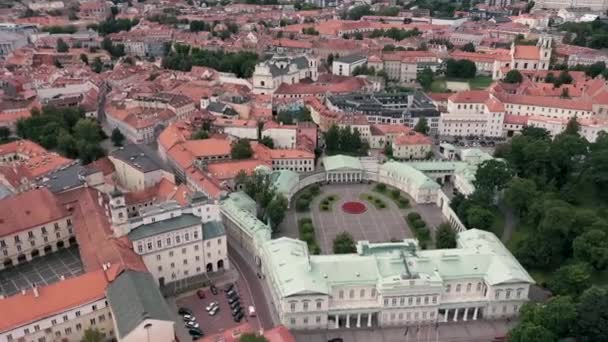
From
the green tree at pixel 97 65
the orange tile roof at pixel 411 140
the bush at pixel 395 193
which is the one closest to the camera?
the bush at pixel 395 193

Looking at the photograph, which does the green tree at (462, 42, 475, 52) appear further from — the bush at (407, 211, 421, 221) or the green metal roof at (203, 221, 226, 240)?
the green metal roof at (203, 221, 226, 240)

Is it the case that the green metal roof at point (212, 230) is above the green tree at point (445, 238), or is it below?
above

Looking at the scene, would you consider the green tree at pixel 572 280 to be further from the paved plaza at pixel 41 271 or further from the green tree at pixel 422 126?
the paved plaza at pixel 41 271

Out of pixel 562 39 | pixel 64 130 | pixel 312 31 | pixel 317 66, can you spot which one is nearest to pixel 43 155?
pixel 64 130

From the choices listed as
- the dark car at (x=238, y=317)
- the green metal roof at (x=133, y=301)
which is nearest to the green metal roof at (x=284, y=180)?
the dark car at (x=238, y=317)

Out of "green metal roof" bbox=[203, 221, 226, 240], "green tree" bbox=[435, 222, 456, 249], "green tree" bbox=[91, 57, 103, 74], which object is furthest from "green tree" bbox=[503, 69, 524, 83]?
"green tree" bbox=[91, 57, 103, 74]

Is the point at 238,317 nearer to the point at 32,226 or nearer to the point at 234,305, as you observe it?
the point at 234,305
